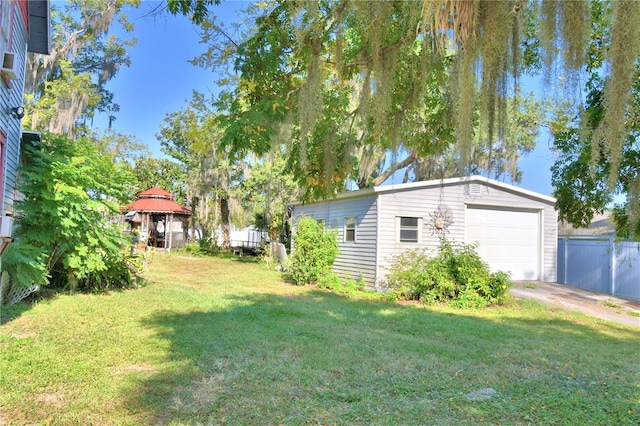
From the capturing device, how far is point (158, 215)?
26.0 meters

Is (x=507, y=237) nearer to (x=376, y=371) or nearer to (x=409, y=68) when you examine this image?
(x=409, y=68)

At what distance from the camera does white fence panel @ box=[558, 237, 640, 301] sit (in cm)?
1134

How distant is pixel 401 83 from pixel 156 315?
507cm

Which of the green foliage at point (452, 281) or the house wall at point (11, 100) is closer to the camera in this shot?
the house wall at point (11, 100)

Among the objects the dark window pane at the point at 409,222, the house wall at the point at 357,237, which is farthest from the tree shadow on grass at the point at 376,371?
the dark window pane at the point at 409,222

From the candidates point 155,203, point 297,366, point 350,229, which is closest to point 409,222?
point 350,229

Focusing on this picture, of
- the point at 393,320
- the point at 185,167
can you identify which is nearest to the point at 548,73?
the point at 393,320

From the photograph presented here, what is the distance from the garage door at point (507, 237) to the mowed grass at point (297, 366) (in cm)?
522

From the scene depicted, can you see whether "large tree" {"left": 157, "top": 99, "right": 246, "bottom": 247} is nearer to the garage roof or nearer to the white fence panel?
the garage roof

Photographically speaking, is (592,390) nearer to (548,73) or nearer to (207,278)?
(548,73)

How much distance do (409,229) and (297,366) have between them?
8.22 meters

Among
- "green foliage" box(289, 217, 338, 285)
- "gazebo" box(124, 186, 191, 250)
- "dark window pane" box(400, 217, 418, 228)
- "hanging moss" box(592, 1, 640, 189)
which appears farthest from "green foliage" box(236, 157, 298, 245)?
→ "hanging moss" box(592, 1, 640, 189)

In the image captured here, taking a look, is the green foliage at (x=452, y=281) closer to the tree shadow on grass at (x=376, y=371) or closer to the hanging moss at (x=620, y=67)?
the tree shadow on grass at (x=376, y=371)

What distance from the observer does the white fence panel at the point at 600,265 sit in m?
11.3
